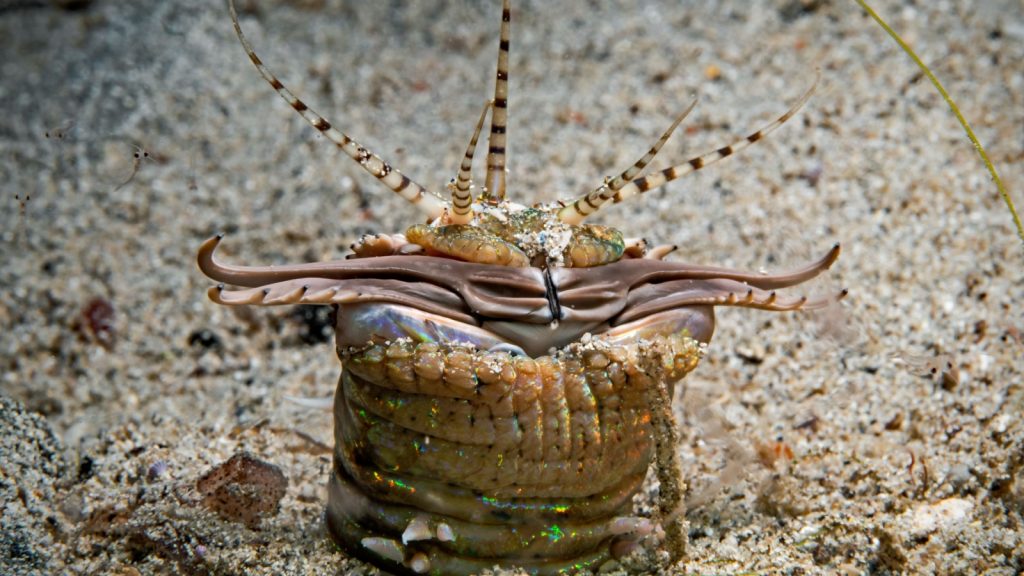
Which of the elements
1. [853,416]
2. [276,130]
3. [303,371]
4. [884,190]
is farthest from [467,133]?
[853,416]

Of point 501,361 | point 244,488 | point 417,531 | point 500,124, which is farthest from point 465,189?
point 244,488

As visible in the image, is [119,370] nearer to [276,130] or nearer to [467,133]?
[276,130]

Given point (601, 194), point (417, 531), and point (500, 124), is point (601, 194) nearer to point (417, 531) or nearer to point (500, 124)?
point (500, 124)

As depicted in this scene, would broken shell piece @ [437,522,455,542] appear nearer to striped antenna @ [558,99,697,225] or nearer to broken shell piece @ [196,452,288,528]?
broken shell piece @ [196,452,288,528]

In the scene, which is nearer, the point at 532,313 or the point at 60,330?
the point at 532,313

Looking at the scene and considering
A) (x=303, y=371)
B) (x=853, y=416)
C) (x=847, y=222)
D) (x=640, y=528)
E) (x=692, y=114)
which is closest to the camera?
(x=640, y=528)

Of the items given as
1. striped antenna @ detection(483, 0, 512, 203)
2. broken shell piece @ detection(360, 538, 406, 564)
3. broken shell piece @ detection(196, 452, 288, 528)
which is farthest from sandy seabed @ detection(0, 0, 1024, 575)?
striped antenna @ detection(483, 0, 512, 203)
